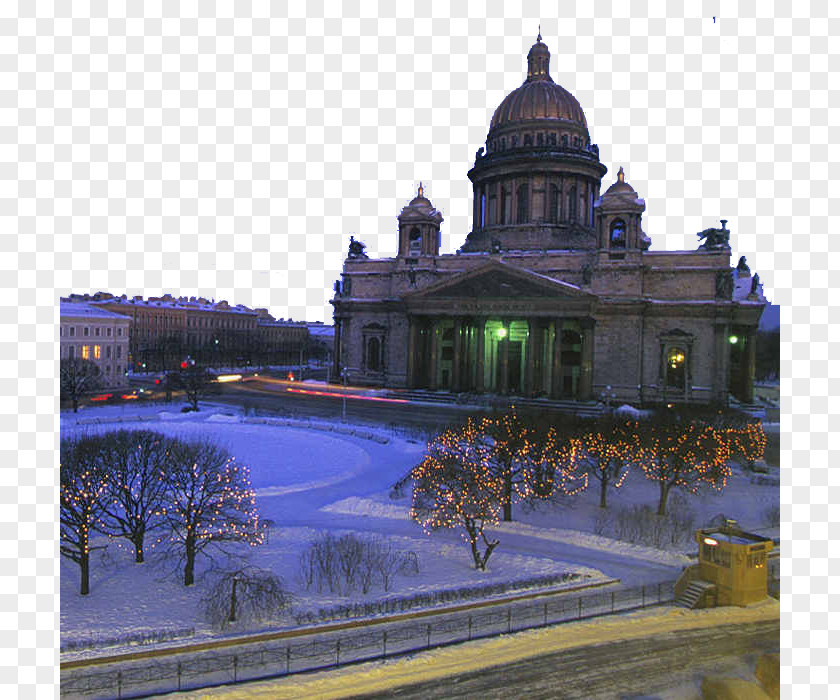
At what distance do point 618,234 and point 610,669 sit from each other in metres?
45.2

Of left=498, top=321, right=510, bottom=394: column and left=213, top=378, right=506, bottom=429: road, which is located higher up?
left=498, top=321, right=510, bottom=394: column

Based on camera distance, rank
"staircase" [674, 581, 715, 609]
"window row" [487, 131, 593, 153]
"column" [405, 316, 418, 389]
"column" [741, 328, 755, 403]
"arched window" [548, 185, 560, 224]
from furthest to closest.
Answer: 1. "window row" [487, 131, 593, 153]
2. "arched window" [548, 185, 560, 224]
3. "column" [405, 316, 418, 389]
4. "column" [741, 328, 755, 403]
5. "staircase" [674, 581, 715, 609]

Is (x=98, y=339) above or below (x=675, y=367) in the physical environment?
above

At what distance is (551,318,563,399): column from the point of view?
172 feet

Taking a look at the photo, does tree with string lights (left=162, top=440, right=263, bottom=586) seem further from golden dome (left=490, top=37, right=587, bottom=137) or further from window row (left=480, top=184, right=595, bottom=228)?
golden dome (left=490, top=37, right=587, bottom=137)

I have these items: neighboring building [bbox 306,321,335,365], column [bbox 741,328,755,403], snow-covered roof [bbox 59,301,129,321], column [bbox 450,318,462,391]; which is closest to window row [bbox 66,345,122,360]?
snow-covered roof [bbox 59,301,129,321]

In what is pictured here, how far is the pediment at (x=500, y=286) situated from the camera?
2032 inches

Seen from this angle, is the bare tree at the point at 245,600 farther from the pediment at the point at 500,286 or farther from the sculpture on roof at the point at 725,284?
the sculpture on roof at the point at 725,284

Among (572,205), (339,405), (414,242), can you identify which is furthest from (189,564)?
(572,205)

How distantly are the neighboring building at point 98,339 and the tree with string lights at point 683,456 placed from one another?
41841 mm

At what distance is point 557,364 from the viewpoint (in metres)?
52.7

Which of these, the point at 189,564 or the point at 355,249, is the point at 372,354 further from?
the point at 189,564

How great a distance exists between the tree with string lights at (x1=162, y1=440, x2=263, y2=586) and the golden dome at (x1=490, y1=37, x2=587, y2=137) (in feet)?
182

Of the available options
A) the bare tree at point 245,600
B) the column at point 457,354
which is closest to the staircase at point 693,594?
the bare tree at point 245,600
